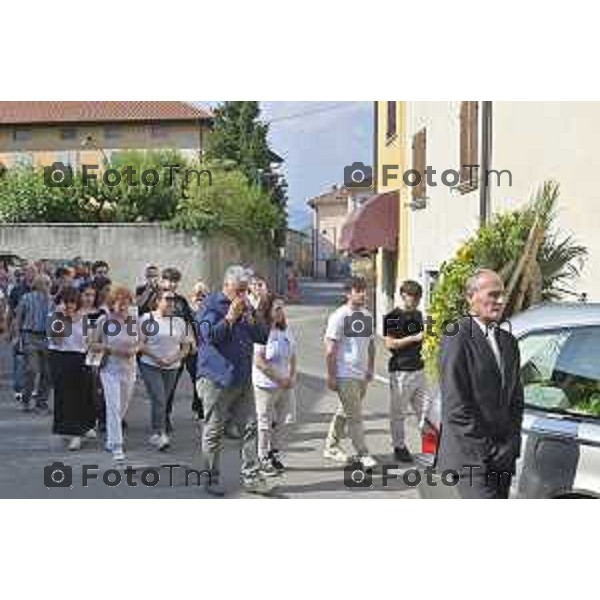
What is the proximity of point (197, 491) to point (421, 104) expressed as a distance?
395 inches

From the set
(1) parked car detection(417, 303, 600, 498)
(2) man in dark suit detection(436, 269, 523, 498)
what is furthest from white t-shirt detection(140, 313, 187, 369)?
(2) man in dark suit detection(436, 269, 523, 498)

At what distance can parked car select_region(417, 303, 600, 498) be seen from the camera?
462 cm

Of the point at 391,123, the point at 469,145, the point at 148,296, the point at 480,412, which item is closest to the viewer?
the point at 480,412

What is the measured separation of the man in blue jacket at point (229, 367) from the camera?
7332mm

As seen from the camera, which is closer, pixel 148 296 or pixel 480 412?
pixel 480 412

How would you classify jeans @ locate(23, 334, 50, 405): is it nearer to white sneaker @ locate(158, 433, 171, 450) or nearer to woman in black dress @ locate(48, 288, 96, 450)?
woman in black dress @ locate(48, 288, 96, 450)

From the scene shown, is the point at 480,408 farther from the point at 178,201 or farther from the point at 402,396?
the point at 178,201

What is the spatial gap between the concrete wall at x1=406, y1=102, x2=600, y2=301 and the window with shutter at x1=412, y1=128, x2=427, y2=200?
4.84 ft

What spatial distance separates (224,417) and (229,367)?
41 centimetres

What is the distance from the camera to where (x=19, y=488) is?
7.42m


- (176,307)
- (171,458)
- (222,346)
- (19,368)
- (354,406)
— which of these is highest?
(176,307)

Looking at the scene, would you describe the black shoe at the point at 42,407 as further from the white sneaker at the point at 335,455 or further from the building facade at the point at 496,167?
the building facade at the point at 496,167

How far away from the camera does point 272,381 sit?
8.23 m

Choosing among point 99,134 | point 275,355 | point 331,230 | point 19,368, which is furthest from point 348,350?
point 331,230
